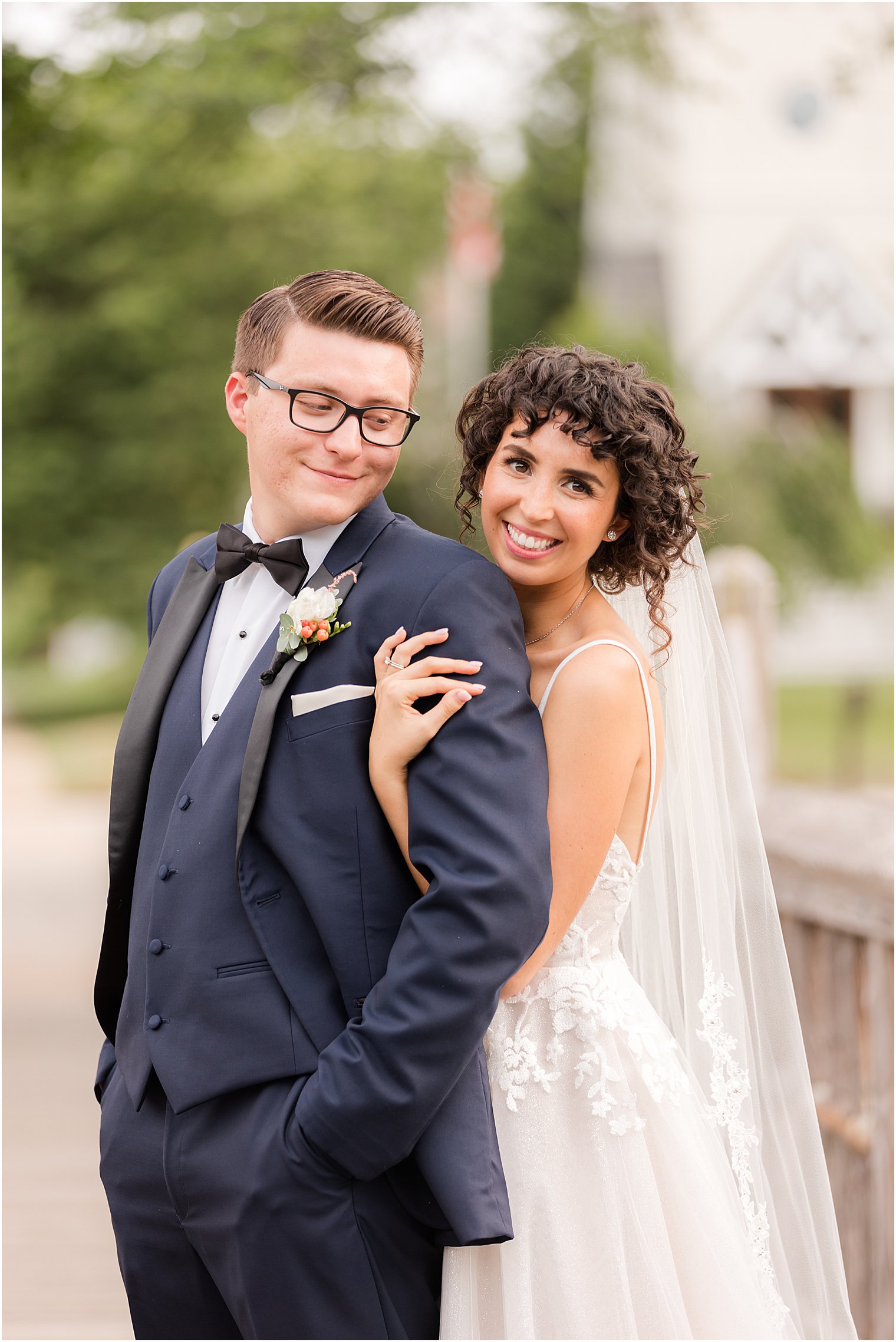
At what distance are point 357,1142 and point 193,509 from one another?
11609 millimetres

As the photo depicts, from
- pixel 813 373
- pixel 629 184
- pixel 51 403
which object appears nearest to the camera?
pixel 51 403

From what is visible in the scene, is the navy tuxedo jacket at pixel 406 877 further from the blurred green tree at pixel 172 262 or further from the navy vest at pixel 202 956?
the blurred green tree at pixel 172 262

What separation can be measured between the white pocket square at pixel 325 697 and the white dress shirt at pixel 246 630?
0.17 metres

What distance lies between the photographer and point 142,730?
7.60 feet

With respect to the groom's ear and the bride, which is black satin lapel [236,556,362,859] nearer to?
the bride

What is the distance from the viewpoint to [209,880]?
6.95 ft

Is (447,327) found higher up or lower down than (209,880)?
higher up

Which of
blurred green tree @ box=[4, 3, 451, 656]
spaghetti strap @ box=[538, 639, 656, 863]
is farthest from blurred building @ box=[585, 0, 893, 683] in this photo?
spaghetti strap @ box=[538, 639, 656, 863]

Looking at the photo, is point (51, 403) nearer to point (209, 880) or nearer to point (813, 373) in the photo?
point (813, 373)

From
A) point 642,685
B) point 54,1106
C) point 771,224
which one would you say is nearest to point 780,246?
point 771,224

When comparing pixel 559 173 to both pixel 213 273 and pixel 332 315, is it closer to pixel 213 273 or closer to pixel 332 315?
pixel 213 273

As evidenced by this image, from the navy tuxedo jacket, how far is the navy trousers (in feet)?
0.25

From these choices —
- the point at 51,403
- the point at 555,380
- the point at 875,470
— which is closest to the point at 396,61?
the point at 51,403

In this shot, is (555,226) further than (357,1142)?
Yes
